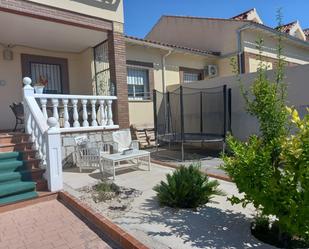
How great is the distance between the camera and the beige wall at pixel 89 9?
7.67 meters

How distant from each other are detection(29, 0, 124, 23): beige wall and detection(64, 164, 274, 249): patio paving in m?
5.26

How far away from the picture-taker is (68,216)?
4609 millimetres

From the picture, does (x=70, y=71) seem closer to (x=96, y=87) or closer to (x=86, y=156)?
(x=96, y=87)

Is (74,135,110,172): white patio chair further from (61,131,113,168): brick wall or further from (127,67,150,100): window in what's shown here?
(127,67,150,100): window

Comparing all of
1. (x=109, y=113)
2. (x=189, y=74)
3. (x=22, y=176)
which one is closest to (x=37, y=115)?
(x=22, y=176)

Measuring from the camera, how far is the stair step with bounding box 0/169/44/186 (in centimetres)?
535

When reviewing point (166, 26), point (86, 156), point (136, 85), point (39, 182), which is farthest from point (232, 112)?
point (166, 26)

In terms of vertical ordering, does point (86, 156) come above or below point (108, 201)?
above

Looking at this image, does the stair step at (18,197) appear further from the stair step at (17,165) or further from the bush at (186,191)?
the bush at (186,191)

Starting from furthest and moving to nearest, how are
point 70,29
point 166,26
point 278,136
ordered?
1. point 166,26
2. point 70,29
3. point 278,136

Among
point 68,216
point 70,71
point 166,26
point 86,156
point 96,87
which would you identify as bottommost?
point 68,216

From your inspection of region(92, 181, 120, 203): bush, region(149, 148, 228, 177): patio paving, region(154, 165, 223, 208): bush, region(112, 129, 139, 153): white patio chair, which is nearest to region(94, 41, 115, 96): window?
region(112, 129, 139, 153): white patio chair

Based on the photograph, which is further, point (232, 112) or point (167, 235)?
point (232, 112)

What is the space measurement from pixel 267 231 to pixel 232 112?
6.54 metres
